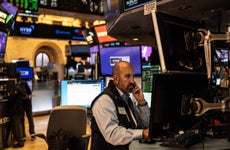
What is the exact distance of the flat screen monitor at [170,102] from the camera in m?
1.54

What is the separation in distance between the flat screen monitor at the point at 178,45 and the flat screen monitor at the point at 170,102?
2.2 inches

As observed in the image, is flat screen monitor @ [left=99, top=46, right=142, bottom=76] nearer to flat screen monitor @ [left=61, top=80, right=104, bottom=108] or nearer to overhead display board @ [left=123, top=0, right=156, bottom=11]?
flat screen monitor @ [left=61, top=80, right=104, bottom=108]

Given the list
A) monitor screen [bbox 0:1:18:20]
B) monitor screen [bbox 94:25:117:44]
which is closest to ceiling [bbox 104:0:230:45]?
monitor screen [bbox 94:25:117:44]

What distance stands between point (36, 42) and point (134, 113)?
15.9 meters

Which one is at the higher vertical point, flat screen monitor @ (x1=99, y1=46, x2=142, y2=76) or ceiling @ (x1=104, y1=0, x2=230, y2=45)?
ceiling @ (x1=104, y1=0, x2=230, y2=45)

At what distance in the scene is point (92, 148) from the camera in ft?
8.20

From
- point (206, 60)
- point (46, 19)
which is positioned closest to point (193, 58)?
point (206, 60)

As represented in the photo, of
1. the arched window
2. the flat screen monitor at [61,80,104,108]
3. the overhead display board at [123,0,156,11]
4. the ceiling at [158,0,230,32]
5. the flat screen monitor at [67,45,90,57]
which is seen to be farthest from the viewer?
the arched window

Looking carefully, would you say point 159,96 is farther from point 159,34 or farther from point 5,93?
point 5,93

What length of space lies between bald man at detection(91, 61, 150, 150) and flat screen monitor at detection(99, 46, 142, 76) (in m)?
1.56

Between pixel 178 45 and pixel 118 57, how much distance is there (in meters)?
2.81

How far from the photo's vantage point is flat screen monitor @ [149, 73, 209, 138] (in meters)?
1.54

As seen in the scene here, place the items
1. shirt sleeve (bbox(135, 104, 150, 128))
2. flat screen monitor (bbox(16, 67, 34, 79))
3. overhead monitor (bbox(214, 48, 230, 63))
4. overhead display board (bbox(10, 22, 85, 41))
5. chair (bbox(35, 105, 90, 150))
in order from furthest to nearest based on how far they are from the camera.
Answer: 1. flat screen monitor (bbox(16, 67, 34, 79))
2. overhead display board (bbox(10, 22, 85, 41))
3. chair (bbox(35, 105, 90, 150))
4. shirt sleeve (bbox(135, 104, 150, 128))
5. overhead monitor (bbox(214, 48, 230, 63))

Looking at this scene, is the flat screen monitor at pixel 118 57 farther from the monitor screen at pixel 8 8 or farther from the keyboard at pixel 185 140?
the monitor screen at pixel 8 8
